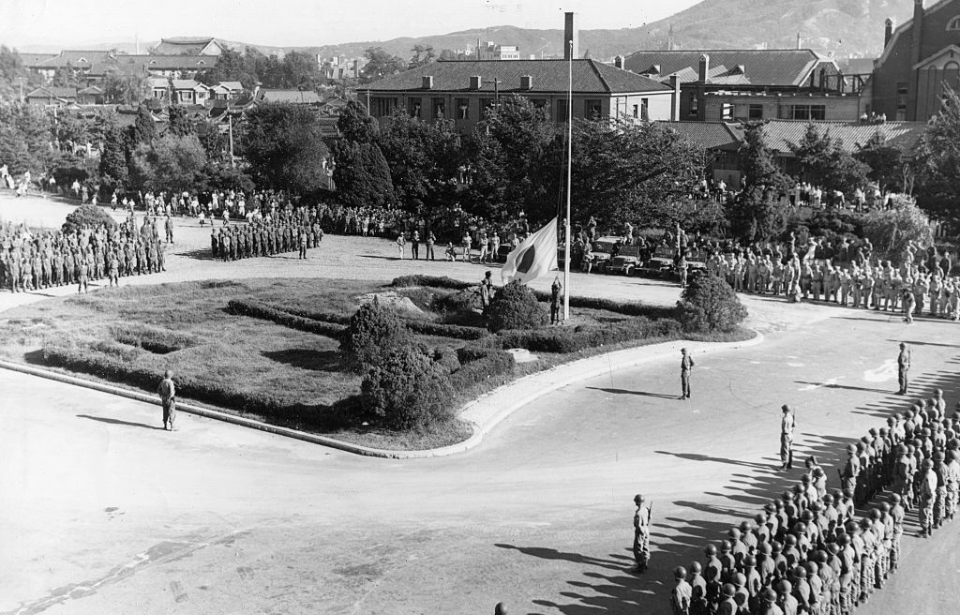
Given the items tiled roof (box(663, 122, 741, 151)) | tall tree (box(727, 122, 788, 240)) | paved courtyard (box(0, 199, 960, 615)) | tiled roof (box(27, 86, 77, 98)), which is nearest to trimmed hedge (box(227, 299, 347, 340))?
paved courtyard (box(0, 199, 960, 615))

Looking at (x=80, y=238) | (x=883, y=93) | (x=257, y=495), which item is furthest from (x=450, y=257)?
(x=883, y=93)

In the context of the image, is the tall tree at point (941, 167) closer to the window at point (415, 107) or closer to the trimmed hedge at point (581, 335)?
the trimmed hedge at point (581, 335)

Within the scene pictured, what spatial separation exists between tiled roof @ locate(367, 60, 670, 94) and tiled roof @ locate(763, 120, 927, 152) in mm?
10649

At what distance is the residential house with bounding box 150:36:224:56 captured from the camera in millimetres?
166125

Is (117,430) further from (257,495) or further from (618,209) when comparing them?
(618,209)

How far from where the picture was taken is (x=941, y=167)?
5106 cm

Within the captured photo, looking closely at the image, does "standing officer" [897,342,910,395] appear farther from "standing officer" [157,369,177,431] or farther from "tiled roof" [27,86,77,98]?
"tiled roof" [27,86,77,98]

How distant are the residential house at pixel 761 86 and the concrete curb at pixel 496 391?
47895 millimetres

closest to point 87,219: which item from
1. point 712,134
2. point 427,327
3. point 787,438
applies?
point 427,327

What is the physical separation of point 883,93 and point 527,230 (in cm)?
3770

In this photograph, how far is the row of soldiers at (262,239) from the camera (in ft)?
153

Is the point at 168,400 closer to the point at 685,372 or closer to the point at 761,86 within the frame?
the point at 685,372

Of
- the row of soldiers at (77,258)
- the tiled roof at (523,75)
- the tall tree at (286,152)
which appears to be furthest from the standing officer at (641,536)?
the tiled roof at (523,75)

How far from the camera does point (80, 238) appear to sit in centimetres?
4253
